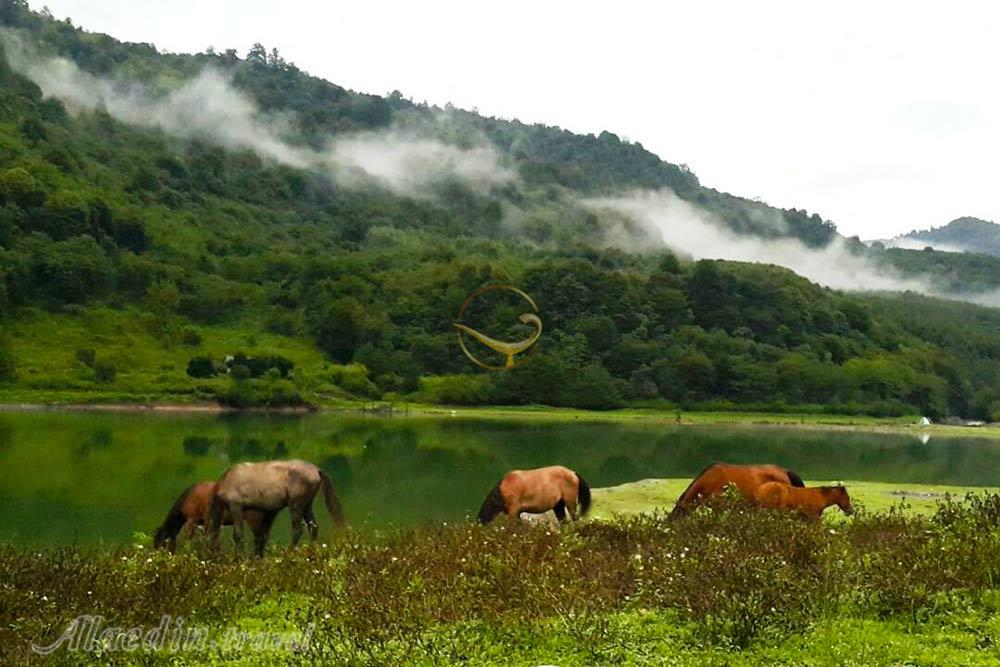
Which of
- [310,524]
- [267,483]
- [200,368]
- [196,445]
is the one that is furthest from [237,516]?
[200,368]

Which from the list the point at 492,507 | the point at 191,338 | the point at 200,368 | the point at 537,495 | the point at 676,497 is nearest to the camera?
the point at 492,507

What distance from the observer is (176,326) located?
10525cm

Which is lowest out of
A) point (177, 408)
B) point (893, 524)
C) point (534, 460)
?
point (177, 408)

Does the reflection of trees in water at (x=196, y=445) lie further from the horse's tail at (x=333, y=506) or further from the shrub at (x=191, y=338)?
the shrub at (x=191, y=338)

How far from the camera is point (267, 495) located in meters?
16.1

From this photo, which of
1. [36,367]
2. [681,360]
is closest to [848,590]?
[36,367]

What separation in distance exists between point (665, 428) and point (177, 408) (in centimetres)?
4550

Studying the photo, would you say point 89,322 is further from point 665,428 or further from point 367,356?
point 665,428

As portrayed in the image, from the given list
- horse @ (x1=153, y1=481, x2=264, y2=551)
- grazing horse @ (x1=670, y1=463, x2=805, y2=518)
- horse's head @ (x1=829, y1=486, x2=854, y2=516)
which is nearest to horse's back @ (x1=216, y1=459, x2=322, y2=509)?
horse @ (x1=153, y1=481, x2=264, y2=551)

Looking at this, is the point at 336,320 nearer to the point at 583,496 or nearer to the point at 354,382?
the point at 354,382

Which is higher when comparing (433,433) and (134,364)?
(433,433)

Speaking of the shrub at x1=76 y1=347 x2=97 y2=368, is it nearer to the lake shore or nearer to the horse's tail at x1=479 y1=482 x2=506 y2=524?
the lake shore
